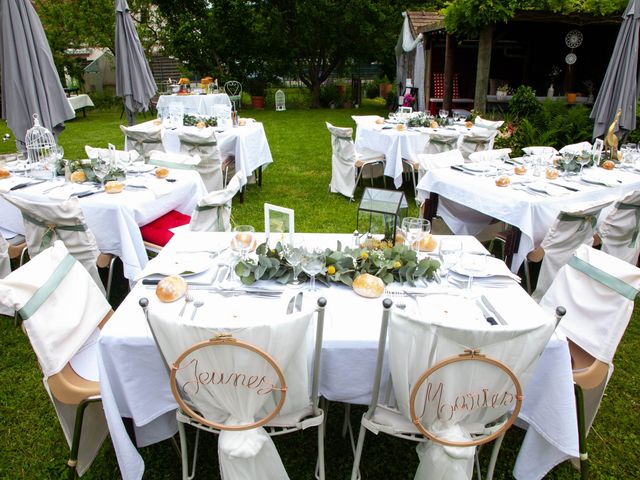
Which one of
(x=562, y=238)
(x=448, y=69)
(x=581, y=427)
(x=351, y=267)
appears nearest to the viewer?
(x=581, y=427)

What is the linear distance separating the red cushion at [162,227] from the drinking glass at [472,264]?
7.49ft

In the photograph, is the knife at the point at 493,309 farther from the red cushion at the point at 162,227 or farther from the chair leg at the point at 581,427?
the red cushion at the point at 162,227

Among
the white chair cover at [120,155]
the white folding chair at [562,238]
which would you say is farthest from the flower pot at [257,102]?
the white folding chair at [562,238]

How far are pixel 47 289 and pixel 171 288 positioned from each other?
0.50 meters

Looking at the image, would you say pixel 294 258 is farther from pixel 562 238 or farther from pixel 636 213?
pixel 636 213

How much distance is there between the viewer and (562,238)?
3.12 metres

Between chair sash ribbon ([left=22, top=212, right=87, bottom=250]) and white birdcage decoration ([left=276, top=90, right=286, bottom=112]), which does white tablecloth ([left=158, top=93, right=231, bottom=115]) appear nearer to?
white birdcage decoration ([left=276, top=90, right=286, bottom=112])

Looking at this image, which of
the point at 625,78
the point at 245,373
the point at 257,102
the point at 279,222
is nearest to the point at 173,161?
the point at 279,222

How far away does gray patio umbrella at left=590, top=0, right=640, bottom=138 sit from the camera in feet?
18.0

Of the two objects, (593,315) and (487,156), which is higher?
(487,156)

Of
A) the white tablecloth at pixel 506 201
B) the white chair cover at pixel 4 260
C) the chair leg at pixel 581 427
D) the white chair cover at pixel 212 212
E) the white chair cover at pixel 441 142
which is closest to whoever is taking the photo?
the chair leg at pixel 581 427

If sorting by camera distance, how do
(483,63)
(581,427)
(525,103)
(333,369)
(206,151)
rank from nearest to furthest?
(333,369) < (581,427) < (206,151) < (525,103) < (483,63)

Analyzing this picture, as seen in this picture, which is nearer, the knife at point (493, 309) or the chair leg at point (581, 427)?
the knife at point (493, 309)

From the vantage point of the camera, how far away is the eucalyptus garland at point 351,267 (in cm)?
215
